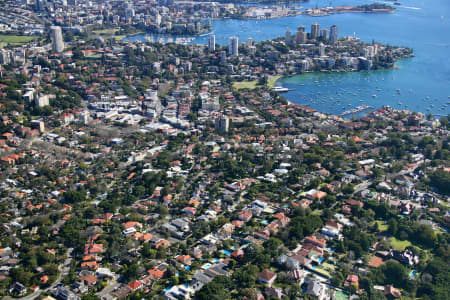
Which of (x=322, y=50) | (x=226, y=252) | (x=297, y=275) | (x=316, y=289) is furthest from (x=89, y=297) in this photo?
(x=322, y=50)

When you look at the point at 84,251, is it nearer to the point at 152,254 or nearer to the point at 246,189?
the point at 152,254

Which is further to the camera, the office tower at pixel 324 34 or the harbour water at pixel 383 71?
the office tower at pixel 324 34

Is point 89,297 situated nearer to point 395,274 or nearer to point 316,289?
point 316,289

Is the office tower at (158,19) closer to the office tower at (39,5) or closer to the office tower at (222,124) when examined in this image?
the office tower at (39,5)

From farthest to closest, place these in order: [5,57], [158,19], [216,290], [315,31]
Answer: [158,19]
[315,31]
[5,57]
[216,290]

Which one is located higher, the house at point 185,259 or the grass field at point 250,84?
the grass field at point 250,84

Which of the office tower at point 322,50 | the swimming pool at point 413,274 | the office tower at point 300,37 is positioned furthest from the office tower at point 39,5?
the swimming pool at point 413,274

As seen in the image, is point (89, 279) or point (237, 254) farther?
point (237, 254)

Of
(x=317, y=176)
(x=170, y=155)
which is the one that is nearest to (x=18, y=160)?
(x=170, y=155)
